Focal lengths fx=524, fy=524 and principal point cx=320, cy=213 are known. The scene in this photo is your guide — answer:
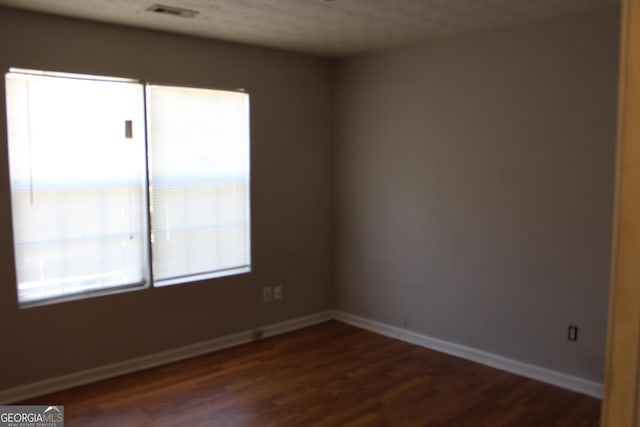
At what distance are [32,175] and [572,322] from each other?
3605mm

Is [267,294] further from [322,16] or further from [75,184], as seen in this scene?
[322,16]

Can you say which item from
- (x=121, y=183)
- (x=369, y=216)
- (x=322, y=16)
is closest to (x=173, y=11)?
(x=322, y=16)

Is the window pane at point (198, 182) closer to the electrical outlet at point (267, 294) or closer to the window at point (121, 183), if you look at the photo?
the window at point (121, 183)

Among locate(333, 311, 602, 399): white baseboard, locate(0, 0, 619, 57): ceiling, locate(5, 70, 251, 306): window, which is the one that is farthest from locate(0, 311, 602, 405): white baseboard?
locate(0, 0, 619, 57): ceiling

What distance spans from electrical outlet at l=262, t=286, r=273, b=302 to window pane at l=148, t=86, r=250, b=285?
271 millimetres

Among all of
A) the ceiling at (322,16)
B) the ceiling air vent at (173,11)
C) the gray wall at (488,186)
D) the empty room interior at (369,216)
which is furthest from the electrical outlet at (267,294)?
the ceiling air vent at (173,11)

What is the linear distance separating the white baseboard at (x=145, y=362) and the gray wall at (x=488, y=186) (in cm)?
68

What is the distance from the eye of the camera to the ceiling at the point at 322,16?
305cm

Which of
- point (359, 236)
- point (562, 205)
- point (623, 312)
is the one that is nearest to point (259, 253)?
point (359, 236)

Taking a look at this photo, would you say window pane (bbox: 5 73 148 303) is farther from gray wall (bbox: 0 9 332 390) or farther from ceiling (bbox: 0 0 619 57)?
ceiling (bbox: 0 0 619 57)

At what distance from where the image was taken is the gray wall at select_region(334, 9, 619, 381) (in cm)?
332

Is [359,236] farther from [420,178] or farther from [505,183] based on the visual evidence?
[505,183]

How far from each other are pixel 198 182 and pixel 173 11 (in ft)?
4.41

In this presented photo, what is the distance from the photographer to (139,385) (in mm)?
3525
